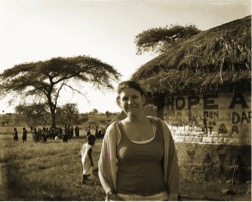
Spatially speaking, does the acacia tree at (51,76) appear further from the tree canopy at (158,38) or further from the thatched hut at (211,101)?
the tree canopy at (158,38)

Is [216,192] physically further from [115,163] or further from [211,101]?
[115,163]

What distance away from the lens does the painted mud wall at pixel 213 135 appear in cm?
605

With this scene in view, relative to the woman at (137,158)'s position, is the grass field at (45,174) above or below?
below

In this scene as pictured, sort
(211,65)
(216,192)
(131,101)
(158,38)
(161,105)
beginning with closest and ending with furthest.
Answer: (131,101) → (216,192) → (211,65) → (161,105) → (158,38)

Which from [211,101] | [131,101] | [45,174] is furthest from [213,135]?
[131,101]

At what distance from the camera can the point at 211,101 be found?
6.42 meters

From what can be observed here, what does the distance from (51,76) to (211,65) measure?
4823 millimetres

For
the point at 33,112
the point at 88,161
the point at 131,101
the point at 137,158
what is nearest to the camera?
the point at 137,158

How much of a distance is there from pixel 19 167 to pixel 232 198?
188 inches

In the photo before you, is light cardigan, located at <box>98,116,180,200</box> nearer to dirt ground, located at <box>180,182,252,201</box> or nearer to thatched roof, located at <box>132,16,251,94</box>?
dirt ground, located at <box>180,182,252,201</box>

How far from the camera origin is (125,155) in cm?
234

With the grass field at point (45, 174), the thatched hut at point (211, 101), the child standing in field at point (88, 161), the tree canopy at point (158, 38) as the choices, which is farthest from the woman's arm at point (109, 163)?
the tree canopy at point (158, 38)

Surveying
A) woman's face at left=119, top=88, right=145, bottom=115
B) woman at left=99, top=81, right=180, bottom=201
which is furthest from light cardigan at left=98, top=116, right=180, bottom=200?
woman's face at left=119, top=88, right=145, bottom=115

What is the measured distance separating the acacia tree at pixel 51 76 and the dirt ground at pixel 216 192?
3.52 meters
